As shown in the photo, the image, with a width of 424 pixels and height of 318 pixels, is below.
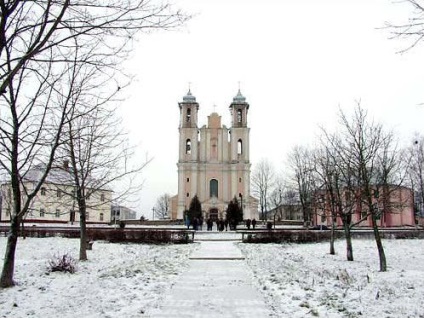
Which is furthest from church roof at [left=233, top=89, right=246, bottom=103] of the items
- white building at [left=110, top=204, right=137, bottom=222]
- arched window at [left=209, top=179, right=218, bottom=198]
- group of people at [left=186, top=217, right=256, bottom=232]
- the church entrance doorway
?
group of people at [left=186, top=217, right=256, bottom=232]

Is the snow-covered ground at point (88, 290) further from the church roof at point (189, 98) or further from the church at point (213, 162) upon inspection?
the church roof at point (189, 98)

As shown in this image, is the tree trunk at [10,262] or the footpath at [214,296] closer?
the footpath at [214,296]

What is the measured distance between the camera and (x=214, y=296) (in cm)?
911

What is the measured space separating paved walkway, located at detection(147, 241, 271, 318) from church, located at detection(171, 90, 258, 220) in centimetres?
5509

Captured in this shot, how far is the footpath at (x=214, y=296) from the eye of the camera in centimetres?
757

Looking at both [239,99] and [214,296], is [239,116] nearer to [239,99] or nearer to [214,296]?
[239,99]

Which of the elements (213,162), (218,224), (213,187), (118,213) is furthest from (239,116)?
(118,213)

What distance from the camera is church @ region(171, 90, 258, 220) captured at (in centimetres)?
6969

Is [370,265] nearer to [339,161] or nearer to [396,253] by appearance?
[339,161]

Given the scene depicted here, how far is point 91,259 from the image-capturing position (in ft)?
55.6

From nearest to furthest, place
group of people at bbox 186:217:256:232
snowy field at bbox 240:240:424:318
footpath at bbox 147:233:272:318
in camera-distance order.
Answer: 1. footpath at bbox 147:233:272:318
2. snowy field at bbox 240:240:424:318
3. group of people at bbox 186:217:256:232

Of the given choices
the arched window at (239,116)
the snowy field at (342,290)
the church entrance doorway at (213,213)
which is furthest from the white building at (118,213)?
the arched window at (239,116)

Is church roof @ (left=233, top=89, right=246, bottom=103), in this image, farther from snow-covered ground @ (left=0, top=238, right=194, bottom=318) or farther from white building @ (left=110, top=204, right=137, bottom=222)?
snow-covered ground @ (left=0, top=238, right=194, bottom=318)

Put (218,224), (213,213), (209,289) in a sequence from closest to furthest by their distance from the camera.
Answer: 1. (209,289)
2. (218,224)
3. (213,213)
